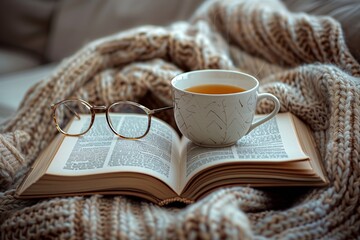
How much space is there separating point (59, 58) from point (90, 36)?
6.1 inches

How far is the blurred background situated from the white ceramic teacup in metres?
0.68

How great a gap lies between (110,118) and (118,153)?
0.44 ft

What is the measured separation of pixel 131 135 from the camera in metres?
0.70

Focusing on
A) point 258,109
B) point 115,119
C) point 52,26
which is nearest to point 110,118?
point 115,119

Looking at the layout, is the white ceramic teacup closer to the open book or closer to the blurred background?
the open book

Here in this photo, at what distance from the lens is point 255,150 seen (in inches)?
24.9

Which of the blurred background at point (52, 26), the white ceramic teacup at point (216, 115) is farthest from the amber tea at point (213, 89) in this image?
the blurred background at point (52, 26)

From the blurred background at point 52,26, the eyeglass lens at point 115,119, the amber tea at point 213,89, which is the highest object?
the amber tea at point 213,89

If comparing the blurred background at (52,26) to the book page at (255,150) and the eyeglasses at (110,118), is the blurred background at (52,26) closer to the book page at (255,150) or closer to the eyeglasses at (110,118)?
the eyeglasses at (110,118)

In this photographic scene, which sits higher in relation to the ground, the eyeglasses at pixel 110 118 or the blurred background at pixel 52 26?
the eyeglasses at pixel 110 118

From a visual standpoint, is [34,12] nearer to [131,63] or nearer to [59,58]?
[59,58]

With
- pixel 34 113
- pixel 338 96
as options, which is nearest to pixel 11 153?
pixel 34 113

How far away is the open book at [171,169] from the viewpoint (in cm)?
59

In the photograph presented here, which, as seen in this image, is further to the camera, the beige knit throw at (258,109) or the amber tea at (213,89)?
the amber tea at (213,89)
